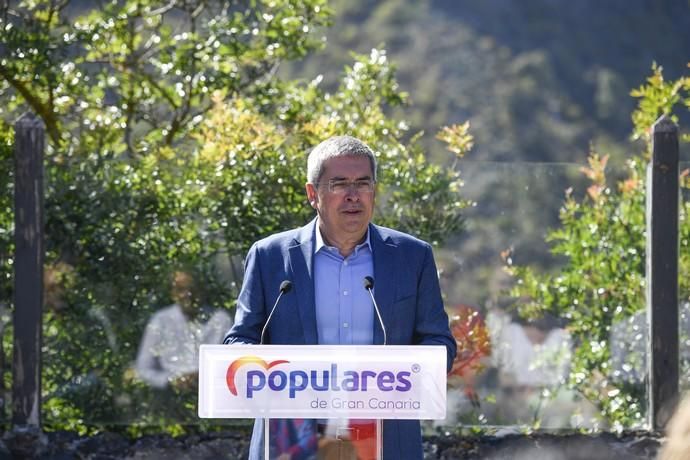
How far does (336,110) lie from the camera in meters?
8.06

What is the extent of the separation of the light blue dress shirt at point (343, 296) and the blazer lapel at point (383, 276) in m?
0.02

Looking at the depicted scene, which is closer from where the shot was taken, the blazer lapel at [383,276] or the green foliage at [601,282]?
the blazer lapel at [383,276]

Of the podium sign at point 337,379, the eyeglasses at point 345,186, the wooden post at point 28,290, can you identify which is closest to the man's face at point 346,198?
the eyeglasses at point 345,186

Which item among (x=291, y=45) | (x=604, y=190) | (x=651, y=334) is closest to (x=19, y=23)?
(x=291, y=45)

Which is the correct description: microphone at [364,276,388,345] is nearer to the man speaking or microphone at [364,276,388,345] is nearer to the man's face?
the man speaking

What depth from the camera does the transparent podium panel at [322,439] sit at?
13.1 ft

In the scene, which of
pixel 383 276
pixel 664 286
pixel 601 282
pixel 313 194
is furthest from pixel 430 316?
pixel 601 282

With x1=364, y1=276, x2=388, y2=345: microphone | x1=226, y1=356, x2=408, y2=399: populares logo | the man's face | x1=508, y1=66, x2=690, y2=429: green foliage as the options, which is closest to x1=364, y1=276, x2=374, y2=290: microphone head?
x1=364, y1=276, x2=388, y2=345: microphone

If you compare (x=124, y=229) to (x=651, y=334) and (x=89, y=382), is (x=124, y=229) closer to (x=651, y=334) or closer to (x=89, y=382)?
(x=89, y=382)

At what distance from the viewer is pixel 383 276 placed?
172 inches

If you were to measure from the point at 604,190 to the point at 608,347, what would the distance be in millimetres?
822

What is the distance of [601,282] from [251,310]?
3.23m

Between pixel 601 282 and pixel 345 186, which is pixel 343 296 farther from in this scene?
pixel 601 282

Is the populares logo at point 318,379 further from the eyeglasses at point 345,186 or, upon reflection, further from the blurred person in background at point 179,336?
the blurred person in background at point 179,336
